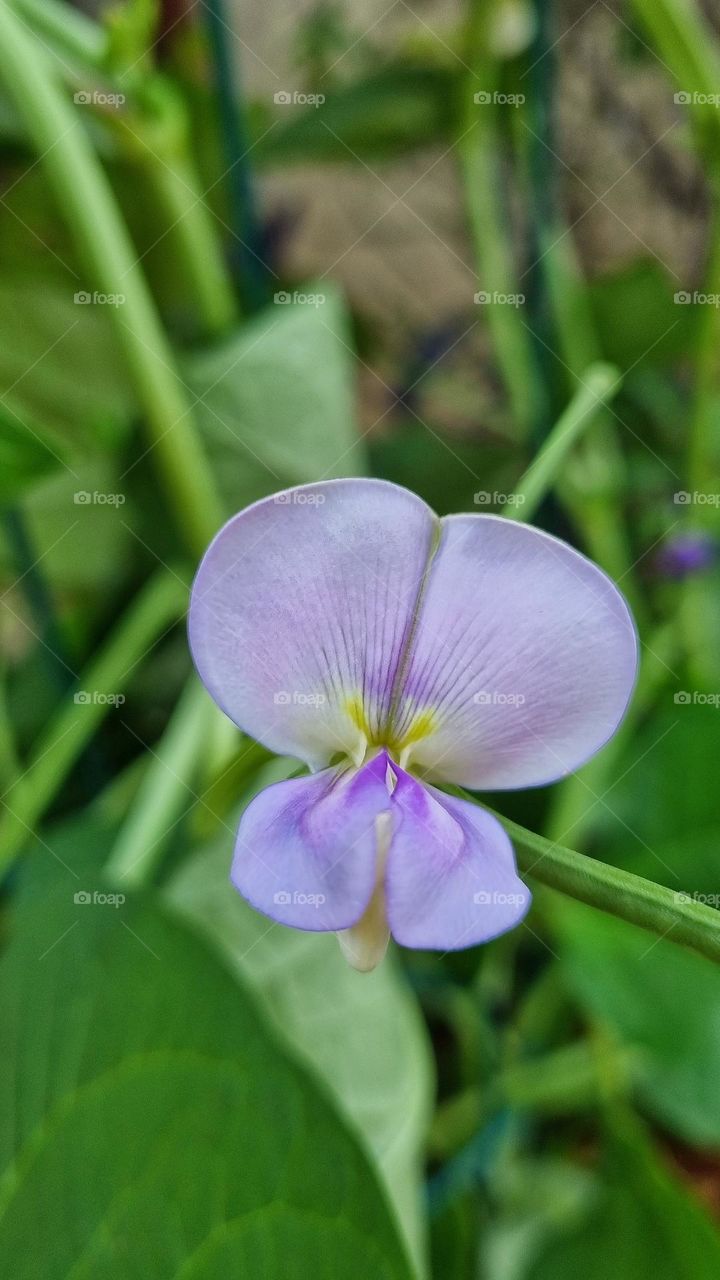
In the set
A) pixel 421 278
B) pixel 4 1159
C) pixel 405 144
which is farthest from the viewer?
pixel 421 278

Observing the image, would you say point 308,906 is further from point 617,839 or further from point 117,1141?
point 617,839

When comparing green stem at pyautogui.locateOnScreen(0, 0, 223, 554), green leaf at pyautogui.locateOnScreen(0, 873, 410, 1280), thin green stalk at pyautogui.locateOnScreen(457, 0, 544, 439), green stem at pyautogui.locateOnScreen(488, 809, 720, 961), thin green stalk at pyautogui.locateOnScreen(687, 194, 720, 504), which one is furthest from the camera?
thin green stalk at pyautogui.locateOnScreen(457, 0, 544, 439)

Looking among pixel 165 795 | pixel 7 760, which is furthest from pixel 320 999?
pixel 7 760

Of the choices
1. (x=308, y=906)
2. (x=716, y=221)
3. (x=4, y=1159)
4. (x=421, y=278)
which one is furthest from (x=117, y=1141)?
(x=421, y=278)

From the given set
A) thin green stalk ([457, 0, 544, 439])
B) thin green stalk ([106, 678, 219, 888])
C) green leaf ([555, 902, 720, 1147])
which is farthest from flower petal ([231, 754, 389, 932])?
thin green stalk ([457, 0, 544, 439])

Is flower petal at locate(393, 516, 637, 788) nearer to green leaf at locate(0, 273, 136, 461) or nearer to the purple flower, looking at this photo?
the purple flower

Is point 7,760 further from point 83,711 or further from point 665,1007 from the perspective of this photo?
point 665,1007

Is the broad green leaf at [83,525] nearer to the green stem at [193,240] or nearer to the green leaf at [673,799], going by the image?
the green stem at [193,240]
